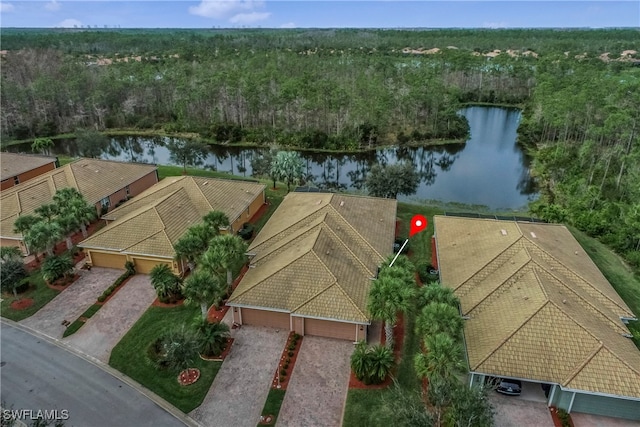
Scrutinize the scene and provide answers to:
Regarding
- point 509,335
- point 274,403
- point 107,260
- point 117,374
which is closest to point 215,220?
point 107,260

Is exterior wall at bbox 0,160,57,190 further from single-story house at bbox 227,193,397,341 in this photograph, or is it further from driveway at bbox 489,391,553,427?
driveway at bbox 489,391,553,427

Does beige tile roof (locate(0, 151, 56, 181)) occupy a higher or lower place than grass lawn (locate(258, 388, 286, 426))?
higher

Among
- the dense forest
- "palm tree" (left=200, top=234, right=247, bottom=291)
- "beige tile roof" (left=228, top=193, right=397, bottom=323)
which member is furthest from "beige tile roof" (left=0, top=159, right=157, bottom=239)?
the dense forest

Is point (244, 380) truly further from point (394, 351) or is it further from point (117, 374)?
point (394, 351)

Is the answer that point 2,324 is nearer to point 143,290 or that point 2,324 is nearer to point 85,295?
point 85,295

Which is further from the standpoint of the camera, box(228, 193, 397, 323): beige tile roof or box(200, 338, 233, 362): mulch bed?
box(228, 193, 397, 323): beige tile roof

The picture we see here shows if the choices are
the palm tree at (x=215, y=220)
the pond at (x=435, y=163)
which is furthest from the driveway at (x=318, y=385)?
the pond at (x=435, y=163)

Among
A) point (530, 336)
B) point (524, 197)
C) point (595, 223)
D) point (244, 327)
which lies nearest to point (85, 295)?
point (244, 327)
